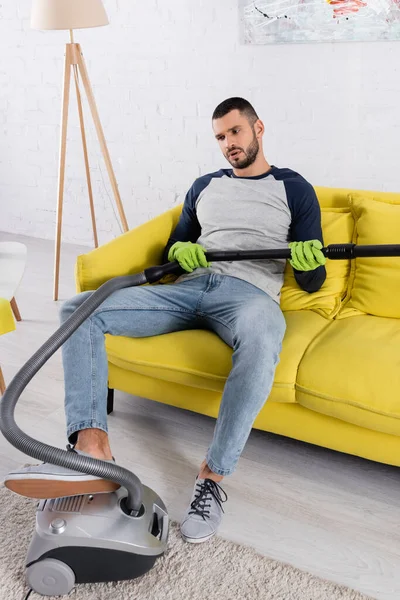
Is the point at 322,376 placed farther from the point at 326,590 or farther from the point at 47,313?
the point at 47,313

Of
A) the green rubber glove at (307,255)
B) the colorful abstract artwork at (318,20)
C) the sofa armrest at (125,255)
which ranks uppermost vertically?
the colorful abstract artwork at (318,20)

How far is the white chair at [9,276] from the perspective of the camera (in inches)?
87.0

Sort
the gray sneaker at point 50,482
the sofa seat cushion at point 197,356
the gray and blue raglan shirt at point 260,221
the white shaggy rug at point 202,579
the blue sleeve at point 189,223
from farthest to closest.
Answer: the blue sleeve at point 189,223, the gray and blue raglan shirt at point 260,221, the sofa seat cushion at point 197,356, the white shaggy rug at point 202,579, the gray sneaker at point 50,482

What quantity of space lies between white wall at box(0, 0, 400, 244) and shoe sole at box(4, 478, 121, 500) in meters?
2.17

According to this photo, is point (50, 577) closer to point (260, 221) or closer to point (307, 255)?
point (307, 255)

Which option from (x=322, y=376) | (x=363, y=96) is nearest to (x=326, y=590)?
(x=322, y=376)

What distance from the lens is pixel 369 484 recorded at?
77.3 inches

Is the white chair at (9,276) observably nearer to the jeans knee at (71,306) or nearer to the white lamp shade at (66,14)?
the jeans knee at (71,306)

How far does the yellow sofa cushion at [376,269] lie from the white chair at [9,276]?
1.11m

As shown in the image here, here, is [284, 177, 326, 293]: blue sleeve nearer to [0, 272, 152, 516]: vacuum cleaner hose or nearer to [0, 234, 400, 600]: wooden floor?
[0, 234, 400, 600]: wooden floor

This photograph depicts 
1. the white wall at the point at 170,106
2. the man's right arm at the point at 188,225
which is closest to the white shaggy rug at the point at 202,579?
the man's right arm at the point at 188,225

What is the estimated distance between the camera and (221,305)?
2.02 m

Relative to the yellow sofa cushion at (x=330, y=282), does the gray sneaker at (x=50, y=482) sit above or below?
below

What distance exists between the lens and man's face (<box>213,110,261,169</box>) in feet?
7.40
